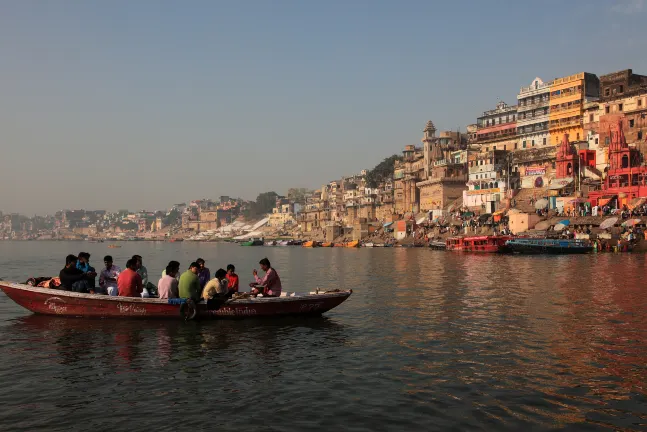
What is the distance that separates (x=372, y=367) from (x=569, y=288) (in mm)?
16058

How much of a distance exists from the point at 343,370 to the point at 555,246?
45.7 meters

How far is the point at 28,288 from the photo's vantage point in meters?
16.4

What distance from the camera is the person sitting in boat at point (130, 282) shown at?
51.0 ft

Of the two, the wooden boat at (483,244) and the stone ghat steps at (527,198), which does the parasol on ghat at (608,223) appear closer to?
the wooden boat at (483,244)

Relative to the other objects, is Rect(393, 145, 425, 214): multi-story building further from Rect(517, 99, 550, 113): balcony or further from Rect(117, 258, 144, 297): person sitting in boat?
Rect(117, 258, 144, 297): person sitting in boat

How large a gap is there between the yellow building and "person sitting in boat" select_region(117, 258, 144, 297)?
68544mm

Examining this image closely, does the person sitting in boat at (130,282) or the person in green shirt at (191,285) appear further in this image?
the person sitting in boat at (130,282)

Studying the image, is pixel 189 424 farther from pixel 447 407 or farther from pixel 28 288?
pixel 28 288

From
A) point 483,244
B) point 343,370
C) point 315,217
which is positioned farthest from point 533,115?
point 343,370

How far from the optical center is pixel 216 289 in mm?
15477

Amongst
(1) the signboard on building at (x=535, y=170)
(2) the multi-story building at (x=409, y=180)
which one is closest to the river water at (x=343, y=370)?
(1) the signboard on building at (x=535, y=170)

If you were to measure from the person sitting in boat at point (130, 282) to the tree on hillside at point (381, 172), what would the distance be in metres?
114

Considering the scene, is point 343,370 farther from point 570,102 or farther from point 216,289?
point 570,102

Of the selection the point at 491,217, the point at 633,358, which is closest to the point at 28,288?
the point at 633,358
